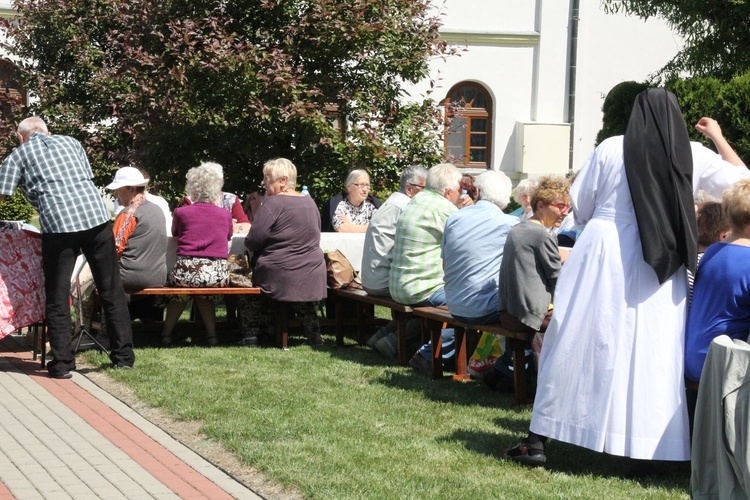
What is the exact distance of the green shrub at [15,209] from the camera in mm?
22234

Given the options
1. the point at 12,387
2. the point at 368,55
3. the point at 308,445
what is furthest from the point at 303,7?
the point at 308,445

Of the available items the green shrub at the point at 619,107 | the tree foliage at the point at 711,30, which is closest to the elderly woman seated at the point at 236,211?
the tree foliage at the point at 711,30

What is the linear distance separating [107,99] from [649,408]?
30.4 feet

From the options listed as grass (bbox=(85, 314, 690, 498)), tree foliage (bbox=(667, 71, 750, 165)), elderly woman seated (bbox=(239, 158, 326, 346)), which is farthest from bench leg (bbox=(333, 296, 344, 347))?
tree foliage (bbox=(667, 71, 750, 165))

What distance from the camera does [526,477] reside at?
5812mm

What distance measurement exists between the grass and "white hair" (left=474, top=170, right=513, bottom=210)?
137 cm

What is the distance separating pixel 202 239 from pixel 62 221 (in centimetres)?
169

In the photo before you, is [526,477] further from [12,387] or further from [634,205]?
[12,387]

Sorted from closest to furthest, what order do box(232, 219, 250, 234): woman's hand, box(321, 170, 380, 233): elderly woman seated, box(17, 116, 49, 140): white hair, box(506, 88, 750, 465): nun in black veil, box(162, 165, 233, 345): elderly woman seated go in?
1. box(506, 88, 750, 465): nun in black veil
2. box(17, 116, 49, 140): white hair
3. box(162, 165, 233, 345): elderly woman seated
4. box(232, 219, 250, 234): woman's hand
5. box(321, 170, 380, 233): elderly woman seated

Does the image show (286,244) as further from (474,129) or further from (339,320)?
(474,129)

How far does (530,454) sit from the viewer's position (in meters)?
5.98

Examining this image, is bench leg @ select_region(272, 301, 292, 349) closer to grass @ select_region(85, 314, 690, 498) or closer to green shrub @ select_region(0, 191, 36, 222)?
grass @ select_region(85, 314, 690, 498)

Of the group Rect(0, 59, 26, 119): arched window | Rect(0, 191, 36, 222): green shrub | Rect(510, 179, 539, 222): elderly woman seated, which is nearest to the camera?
Rect(510, 179, 539, 222): elderly woman seated

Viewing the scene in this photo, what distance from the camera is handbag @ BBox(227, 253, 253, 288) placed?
1011 centimetres
